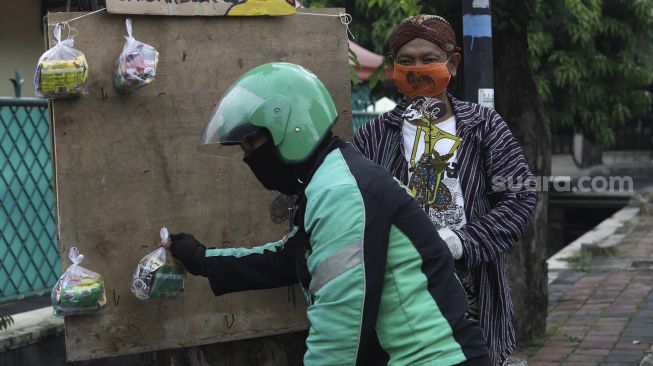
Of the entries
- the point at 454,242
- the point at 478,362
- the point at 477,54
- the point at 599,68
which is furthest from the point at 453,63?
the point at 599,68

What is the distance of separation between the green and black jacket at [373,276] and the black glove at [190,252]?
625mm

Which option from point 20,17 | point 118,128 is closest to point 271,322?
point 118,128

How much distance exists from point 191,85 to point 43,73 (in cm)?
52

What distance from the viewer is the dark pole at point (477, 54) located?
447 centimetres

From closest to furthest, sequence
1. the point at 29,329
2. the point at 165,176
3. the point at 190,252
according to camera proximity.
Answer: the point at 190,252, the point at 165,176, the point at 29,329

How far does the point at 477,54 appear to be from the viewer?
4492 millimetres

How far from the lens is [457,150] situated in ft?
11.3

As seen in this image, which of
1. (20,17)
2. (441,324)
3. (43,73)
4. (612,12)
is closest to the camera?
(441,324)

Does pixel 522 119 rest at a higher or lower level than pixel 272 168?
lower

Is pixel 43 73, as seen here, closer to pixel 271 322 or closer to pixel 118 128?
pixel 118 128

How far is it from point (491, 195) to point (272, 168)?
1.23 m

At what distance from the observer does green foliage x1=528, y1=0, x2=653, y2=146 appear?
19.6 m

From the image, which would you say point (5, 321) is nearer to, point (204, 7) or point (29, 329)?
point (29, 329)

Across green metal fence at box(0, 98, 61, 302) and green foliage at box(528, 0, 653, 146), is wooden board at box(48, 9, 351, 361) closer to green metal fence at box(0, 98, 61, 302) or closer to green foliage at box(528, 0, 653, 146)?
green metal fence at box(0, 98, 61, 302)
